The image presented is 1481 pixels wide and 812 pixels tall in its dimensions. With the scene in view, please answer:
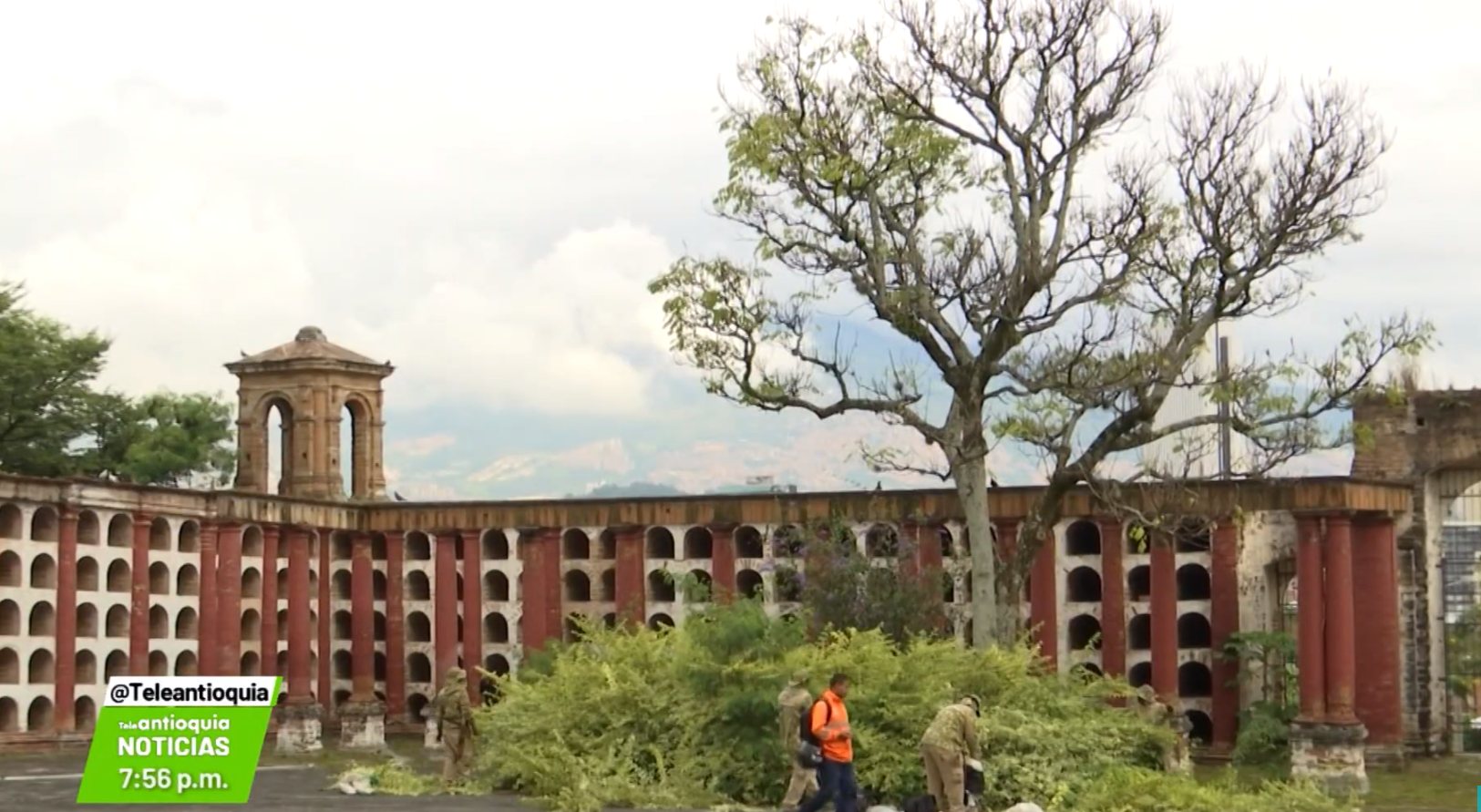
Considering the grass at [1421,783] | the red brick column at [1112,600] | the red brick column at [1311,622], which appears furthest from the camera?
the red brick column at [1112,600]

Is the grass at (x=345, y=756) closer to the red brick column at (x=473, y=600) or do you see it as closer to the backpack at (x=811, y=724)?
the red brick column at (x=473, y=600)

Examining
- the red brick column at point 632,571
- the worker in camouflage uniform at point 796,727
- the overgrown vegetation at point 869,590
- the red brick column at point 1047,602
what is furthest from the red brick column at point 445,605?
the worker in camouflage uniform at point 796,727

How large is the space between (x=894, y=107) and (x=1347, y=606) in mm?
13333

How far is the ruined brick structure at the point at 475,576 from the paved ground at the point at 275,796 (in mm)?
5961

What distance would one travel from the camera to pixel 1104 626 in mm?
45531

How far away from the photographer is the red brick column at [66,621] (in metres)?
43.8

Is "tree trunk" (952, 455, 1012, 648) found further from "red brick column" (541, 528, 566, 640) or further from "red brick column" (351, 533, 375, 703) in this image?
"red brick column" (351, 533, 375, 703)

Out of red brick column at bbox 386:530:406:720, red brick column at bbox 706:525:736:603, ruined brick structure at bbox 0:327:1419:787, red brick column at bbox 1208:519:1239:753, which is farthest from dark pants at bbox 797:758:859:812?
red brick column at bbox 386:530:406:720

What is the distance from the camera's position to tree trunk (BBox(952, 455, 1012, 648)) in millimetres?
37875

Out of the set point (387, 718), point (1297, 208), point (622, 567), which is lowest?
point (387, 718)

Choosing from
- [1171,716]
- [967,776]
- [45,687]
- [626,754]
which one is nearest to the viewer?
[967,776]

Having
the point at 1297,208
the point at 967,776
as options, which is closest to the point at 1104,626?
the point at 1297,208

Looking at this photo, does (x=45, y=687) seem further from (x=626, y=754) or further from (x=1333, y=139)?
(x=1333, y=139)

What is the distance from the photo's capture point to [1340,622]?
41406mm
